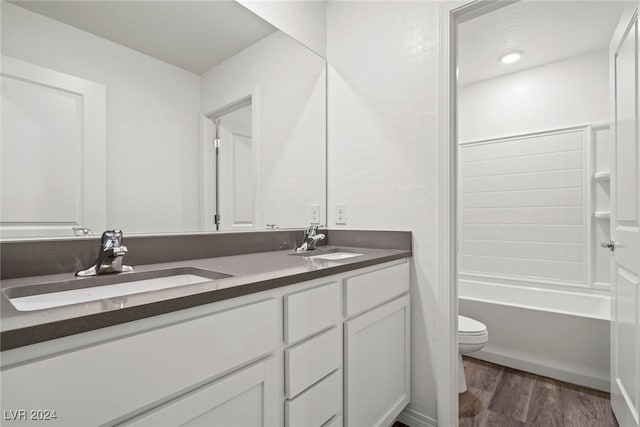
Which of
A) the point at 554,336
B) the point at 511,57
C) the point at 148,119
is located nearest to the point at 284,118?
the point at 148,119

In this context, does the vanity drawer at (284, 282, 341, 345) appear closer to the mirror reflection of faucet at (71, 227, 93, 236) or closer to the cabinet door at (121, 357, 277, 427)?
the cabinet door at (121, 357, 277, 427)

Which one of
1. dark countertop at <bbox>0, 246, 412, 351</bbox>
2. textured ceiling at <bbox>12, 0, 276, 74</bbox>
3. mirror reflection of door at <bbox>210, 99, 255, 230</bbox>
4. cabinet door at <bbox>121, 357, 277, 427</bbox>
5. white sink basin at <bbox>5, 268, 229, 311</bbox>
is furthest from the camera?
mirror reflection of door at <bbox>210, 99, 255, 230</bbox>

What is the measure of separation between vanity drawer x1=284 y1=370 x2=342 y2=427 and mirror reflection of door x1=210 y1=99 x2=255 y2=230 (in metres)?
0.76

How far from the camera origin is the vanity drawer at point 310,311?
910mm

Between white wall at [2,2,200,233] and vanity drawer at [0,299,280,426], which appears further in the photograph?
white wall at [2,2,200,233]

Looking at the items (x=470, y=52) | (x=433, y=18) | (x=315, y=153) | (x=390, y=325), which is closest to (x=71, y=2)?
(x=315, y=153)

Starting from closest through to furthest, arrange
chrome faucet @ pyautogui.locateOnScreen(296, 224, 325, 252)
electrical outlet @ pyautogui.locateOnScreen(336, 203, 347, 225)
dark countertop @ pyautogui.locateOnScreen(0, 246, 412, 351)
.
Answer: dark countertop @ pyautogui.locateOnScreen(0, 246, 412, 351) → chrome faucet @ pyautogui.locateOnScreen(296, 224, 325, 252) → electrical outlet @ pyautogui.locateOnScreen(336, 203, 347, 225)

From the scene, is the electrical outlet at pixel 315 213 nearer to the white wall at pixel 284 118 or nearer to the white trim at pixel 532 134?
the white wall at pixel 284 118

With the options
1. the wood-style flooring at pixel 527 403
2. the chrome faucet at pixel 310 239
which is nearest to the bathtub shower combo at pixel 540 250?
the wood-style flooring at pixel 527 403

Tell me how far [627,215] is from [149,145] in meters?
1.95

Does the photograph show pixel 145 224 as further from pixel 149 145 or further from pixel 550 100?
pixel 550 100

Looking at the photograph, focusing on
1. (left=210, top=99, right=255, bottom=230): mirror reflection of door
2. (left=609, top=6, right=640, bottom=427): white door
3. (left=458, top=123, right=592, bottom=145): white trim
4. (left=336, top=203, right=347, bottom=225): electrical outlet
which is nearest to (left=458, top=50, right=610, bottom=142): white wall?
(left=458, top=123, right=592, bottom=145): white trim

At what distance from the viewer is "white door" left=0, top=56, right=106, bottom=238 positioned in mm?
858

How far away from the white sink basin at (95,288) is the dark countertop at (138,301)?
0.03 m
